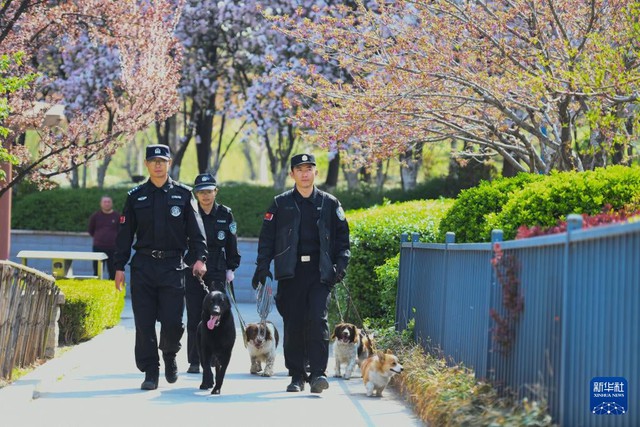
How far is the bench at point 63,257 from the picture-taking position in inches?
790

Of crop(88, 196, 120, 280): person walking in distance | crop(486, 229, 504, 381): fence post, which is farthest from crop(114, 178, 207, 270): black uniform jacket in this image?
crop(88, 196, 120, 280): person walking in distance

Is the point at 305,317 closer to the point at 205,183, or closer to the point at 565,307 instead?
the point at 205,183

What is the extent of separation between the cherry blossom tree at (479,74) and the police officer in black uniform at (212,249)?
9.05ft

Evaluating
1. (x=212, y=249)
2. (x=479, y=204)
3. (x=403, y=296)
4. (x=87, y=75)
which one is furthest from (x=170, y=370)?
(x=87, y=75)

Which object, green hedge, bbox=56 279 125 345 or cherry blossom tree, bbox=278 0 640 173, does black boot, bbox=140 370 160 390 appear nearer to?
green hedge, bbox=56 279 125 345

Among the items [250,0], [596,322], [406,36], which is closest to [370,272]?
[406,36]

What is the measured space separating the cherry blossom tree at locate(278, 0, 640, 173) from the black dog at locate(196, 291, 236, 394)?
395cm

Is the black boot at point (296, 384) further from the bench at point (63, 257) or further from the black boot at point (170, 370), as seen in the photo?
the bench at point (63, 257)

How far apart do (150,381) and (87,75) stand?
1882cm

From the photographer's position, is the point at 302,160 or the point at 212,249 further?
the point at 212,249

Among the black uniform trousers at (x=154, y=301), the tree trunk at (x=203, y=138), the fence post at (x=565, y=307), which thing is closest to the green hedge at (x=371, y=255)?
the black uniform trousers at (x=154, y=301)

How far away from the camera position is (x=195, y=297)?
12.5 meters

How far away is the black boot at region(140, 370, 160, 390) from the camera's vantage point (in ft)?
36.6

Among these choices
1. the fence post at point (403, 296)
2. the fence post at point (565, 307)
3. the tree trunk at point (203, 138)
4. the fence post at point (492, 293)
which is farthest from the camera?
the tree trunk at point (203, 138)
